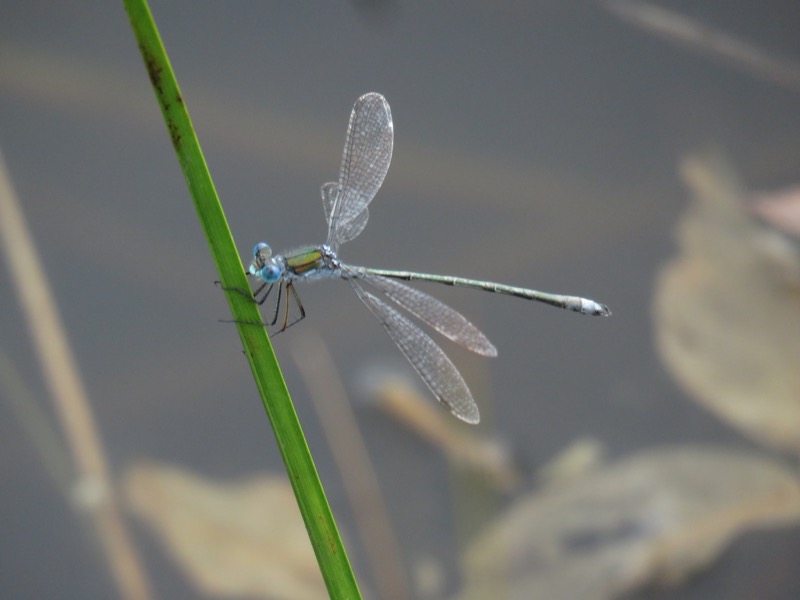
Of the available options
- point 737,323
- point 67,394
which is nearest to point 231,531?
point 67,394

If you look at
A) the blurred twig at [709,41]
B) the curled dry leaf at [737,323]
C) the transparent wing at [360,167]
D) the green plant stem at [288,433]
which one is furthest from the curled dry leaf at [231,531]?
the blurred twig at [709,41]

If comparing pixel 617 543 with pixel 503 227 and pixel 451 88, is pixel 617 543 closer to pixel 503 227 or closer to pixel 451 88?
pixel 503 227

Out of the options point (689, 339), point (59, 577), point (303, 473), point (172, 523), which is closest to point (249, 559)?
point (172, 523)

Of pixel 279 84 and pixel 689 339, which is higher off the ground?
pixel 279 84

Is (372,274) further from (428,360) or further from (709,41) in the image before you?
(709,41)

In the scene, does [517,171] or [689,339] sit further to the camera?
[517,171]

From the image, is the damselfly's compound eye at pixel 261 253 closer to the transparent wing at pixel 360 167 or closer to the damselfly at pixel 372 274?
the damselfly at pixel 372 274

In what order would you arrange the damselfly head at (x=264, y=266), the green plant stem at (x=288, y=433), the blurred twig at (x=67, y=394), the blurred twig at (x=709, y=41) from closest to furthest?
the green plant stem at (x=288, y=433) < the damselfly head at (x=264, y=266) < the blurred twig at (x=67, y=394) < the blurred twig at (x=709, y=41)
